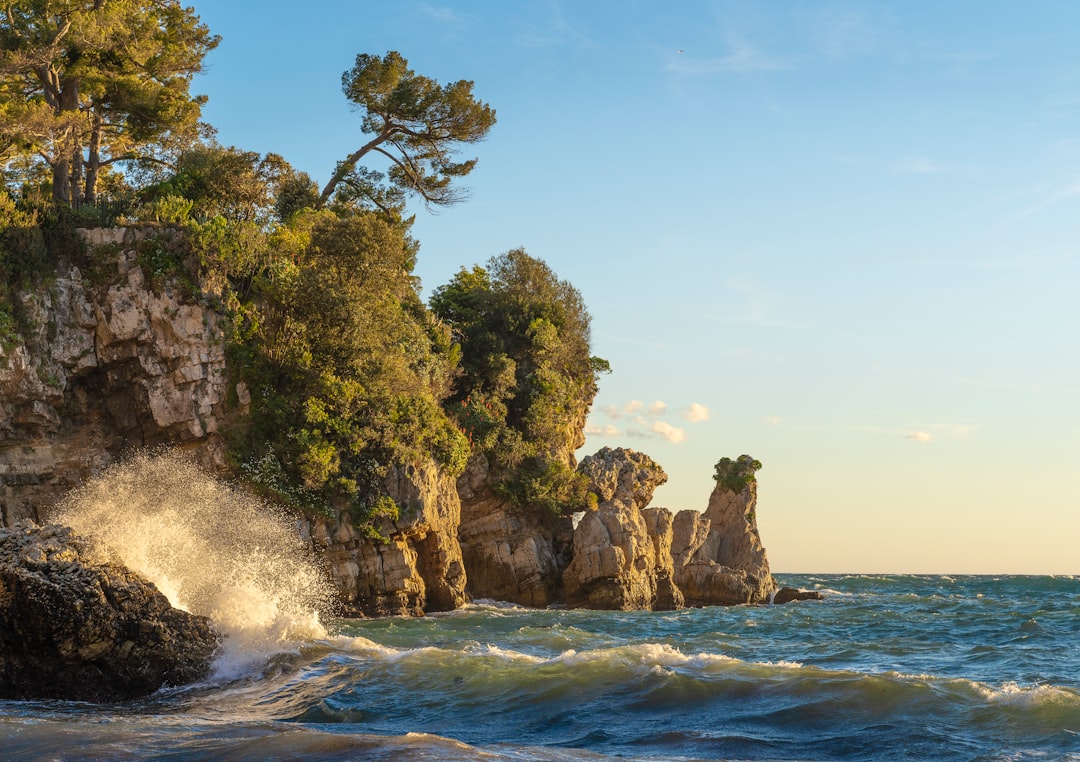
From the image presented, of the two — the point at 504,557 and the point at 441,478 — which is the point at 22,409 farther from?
the point at 504,557

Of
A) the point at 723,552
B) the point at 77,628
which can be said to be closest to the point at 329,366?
the point at 77,628

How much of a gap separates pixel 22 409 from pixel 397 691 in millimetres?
18379

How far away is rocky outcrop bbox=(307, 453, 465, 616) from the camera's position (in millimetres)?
29656

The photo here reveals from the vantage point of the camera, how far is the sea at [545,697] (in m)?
11.0

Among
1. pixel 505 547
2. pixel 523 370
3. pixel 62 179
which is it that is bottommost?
pixel 505 547

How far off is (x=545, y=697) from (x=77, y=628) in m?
6.50

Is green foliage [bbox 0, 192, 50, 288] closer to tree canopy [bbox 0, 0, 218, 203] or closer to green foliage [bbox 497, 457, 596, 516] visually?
tree canopy [bbox 0, 0, 218, 203]

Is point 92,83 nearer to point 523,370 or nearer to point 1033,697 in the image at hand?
point 523,370

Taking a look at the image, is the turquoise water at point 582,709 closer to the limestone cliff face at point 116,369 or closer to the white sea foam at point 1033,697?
the white sea foam at point 1033,697

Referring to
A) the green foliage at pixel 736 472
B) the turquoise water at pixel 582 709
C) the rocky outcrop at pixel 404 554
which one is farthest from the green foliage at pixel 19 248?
the green foliage at pixel 736 472

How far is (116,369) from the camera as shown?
2970cm

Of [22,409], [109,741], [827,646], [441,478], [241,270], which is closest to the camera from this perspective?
[109,741]

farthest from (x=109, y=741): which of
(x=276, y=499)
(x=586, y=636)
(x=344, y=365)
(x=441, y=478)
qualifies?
(x=441, y=478)

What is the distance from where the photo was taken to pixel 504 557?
1430 inches
